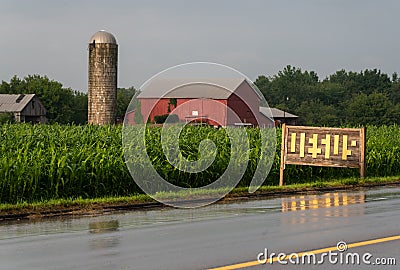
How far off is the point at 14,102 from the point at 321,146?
48.3 metres

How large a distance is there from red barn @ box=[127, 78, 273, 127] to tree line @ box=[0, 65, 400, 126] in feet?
41.8

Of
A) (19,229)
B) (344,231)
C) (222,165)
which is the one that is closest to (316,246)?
(344,231)

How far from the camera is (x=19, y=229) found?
523 inches

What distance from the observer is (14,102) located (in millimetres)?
66062

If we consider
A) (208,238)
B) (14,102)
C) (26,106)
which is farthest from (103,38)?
(14,102)

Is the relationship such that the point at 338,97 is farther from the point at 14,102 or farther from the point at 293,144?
the point at 293,144

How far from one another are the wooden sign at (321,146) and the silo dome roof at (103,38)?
8905mm

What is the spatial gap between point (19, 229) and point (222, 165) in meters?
9.76

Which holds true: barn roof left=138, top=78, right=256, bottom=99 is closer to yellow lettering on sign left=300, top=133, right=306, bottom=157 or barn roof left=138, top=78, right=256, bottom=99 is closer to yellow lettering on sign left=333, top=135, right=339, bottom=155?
yellow lettering on sign left=300, top=133, right=306, bottom=157

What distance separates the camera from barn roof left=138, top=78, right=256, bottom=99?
1831 cm

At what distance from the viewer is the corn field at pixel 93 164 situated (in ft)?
56.5

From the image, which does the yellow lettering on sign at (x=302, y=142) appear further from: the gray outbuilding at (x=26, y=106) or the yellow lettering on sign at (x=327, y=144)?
the gray outbuilding at (x=26, y=106)

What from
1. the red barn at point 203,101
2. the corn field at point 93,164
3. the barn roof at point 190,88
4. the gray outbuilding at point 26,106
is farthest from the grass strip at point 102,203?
the gray outbuilding at point 26,106

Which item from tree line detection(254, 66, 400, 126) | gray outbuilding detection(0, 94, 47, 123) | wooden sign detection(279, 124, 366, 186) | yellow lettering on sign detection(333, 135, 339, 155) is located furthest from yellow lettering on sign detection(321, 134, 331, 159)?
tree line detection(254, 66, 400, 126)
